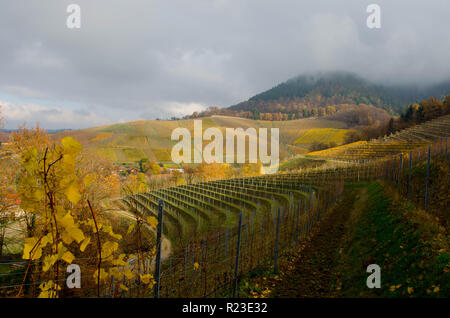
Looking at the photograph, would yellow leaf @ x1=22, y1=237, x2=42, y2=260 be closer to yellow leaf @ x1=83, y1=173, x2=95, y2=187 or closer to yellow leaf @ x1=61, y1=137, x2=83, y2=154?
yellow leaf @ x1=83, y1=173, x2=95, y2=187

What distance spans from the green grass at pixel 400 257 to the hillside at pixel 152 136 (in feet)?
233

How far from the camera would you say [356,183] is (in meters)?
25.0

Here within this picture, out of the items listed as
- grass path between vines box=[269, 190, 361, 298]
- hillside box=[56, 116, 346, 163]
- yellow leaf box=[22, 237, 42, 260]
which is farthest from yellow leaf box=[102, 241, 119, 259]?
hillside box=[56, 116, 346, 163]

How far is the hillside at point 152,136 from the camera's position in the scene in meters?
80.0

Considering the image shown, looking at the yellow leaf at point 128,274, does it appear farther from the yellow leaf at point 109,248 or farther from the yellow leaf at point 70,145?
the yellow leaf at point 70,145

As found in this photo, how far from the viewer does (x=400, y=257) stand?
525 cm

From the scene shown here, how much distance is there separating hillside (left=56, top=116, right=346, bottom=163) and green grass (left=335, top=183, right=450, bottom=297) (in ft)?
233

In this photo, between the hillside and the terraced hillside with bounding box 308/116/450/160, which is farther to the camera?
the hillside

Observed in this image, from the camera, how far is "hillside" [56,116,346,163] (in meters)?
80.0

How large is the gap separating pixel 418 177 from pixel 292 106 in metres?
185

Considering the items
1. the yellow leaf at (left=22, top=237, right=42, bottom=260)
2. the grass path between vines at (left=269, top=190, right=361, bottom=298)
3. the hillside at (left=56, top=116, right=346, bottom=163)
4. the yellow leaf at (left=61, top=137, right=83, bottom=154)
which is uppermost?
the hillside at (left=56, top=116, right=346, bottom=163)

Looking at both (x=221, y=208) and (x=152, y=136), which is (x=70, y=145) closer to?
(x=221, y=208)

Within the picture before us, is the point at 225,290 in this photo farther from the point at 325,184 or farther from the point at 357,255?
the point at 325,184
